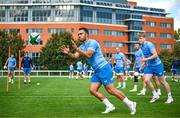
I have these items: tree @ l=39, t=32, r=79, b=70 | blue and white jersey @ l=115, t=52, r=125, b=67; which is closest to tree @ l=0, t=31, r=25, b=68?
tree @ l=39, t=32, r=79, b=70

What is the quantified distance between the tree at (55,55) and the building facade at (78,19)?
18910mm

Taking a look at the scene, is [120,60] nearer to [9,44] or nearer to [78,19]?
[9,44]

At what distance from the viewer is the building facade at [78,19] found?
10662 cm

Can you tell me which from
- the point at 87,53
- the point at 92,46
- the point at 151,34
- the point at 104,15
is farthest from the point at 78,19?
the point at 87,53

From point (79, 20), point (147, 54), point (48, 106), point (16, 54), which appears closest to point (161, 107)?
point (147, 54)

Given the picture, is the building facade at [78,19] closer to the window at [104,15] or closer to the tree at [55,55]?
the window at [104,15]

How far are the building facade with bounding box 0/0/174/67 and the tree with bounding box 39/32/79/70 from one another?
18910 mm

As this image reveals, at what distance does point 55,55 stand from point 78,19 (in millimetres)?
25399

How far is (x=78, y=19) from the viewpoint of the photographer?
10706 cm

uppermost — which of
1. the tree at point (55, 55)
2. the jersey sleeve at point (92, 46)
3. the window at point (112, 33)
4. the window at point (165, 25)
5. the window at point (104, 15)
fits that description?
the window at point (104, 15)

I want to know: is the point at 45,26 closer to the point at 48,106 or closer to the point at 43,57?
the point at 43,57

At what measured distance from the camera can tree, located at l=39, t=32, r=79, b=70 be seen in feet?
269

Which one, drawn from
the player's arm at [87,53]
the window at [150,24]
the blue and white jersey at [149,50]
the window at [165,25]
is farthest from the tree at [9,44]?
the player's arm at [87,53]

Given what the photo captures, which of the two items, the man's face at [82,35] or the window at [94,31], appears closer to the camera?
the man's face at [82,35]
